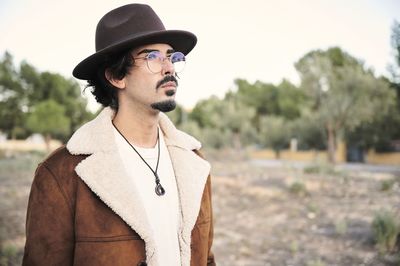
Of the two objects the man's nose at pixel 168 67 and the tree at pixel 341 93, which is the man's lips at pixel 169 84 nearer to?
the man's nose at pixel 168 67

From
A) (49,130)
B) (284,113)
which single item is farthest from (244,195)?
(284,113)

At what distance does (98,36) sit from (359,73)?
28007mm

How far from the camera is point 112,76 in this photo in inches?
91.4

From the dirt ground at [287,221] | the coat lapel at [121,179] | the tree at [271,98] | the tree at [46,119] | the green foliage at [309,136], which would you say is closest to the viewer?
the coat lapel at [121,179]

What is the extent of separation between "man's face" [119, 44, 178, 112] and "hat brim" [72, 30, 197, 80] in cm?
8

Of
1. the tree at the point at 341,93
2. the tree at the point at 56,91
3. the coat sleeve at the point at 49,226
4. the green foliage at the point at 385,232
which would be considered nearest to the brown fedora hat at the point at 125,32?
the coat sleeve at the point at 49,226

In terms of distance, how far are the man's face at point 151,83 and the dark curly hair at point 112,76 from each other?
0.04 meters

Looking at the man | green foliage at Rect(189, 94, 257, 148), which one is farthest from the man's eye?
green foliage at Rect(189, 94, 257, 148)

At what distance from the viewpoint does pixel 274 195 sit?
459 inches

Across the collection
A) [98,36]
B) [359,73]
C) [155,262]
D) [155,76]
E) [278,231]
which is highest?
[359,73]

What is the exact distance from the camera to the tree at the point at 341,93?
26.5m

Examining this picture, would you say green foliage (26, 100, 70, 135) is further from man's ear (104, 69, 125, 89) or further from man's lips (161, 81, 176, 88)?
man's lips (161, 81, 176, 88)

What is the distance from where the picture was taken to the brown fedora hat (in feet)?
6.82

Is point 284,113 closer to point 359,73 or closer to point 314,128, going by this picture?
point 314,128
